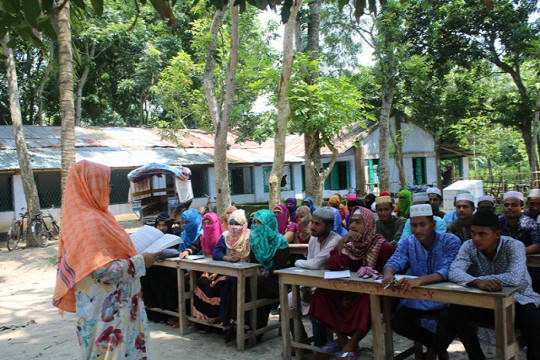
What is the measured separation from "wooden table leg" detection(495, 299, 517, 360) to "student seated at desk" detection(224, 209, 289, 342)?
2354 mm

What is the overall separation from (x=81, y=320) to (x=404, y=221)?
12.6 ft

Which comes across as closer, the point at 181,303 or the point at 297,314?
the point at 297,314

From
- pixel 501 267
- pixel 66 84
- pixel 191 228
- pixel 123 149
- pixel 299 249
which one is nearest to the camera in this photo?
pixel 501 267

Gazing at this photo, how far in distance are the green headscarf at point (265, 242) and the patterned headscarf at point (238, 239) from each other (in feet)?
0.75

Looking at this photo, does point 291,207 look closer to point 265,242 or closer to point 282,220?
point 282,220

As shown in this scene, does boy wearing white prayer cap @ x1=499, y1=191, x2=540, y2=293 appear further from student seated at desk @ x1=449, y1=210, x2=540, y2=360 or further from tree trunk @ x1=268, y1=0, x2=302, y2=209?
tree trunk @ x1=268, y1=0, x2=302, y2=209

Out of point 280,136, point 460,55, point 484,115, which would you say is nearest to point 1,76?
point 280,136

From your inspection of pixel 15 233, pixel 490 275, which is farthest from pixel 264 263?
pixel 15 233

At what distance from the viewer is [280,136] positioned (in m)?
9.77

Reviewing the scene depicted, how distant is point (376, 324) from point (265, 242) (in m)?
1.65

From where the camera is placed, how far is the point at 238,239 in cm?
534

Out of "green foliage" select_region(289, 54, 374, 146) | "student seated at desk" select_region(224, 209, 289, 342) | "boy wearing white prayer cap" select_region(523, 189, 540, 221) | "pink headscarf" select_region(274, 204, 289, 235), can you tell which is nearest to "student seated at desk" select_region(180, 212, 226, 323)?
"student seated at desk" select_region(224, 209, 289, 342)

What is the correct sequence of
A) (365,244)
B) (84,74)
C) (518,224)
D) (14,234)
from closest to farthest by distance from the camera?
(365,244) < (518,224) < (14,234) < (84,74)

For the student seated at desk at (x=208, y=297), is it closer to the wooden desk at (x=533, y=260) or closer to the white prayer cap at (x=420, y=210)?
the white prayer cap at (x=420, y=210)
